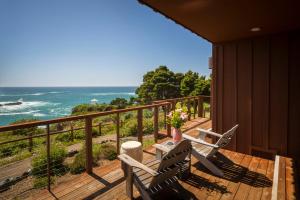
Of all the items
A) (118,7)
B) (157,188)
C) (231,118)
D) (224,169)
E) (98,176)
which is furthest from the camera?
(118,7)

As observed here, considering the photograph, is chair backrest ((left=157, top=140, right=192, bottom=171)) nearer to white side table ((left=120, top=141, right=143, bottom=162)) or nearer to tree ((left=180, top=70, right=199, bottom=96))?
white side table ((left=120, top=141, right=143, bottom=162))

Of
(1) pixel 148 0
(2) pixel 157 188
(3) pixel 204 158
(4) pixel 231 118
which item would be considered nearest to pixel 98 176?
(2) pixel 157 188

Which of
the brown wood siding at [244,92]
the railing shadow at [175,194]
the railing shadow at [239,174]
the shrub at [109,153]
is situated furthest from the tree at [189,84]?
the railing shadow at [175,194]

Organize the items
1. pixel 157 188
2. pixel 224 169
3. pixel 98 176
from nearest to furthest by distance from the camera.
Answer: pixel 157 188 → pixel 98 176 → pixel 224 169

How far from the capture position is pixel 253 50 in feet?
13.0

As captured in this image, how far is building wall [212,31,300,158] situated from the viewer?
3.55 metres

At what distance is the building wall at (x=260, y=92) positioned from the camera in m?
3.55

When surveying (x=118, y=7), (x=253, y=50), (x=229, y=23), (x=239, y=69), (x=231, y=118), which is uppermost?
(x=118, y=7)

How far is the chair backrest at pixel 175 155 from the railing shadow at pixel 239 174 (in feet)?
3.85

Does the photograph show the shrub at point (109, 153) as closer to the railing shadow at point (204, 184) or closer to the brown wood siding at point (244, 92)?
the railing shadow at point (204, 184)

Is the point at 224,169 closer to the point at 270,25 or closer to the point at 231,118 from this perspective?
the point at 231,118

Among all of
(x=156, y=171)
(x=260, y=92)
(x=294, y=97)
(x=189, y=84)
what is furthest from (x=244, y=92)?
(x=189, y=84)

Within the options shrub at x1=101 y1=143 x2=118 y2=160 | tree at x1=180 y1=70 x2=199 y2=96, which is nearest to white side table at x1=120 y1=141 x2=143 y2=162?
shrub at x1=101 y1=143 x2=118 y2=160

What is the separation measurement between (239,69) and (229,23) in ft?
4.84
